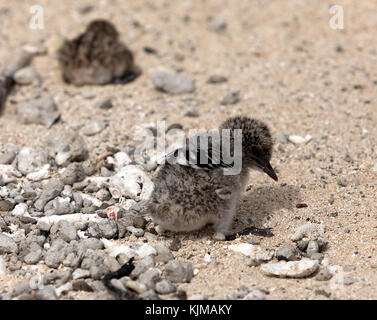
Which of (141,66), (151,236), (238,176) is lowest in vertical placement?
(151,236)

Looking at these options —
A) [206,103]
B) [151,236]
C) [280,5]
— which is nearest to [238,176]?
[151,236]

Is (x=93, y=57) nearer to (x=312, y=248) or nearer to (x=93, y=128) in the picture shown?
(x=93, y=128)

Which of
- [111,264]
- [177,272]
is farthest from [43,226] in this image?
[177,272]

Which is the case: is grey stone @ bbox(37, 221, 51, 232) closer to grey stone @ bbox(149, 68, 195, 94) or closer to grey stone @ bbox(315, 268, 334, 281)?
grey stone @ bbox(315, 268, 334, 281)

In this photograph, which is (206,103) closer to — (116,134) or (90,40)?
→ (116,134)

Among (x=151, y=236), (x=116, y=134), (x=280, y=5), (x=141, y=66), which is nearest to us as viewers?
(x=151, y=236)

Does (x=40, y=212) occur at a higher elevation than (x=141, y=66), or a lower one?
lower

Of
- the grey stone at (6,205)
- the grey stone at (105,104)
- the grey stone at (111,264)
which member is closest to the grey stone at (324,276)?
the grey stone at (111,264)

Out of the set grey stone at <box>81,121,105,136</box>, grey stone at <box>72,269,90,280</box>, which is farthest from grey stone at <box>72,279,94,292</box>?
grey stone at <box>81,121,105,136</box>
